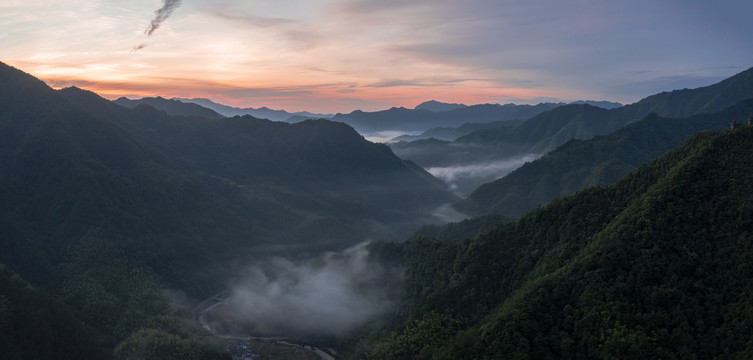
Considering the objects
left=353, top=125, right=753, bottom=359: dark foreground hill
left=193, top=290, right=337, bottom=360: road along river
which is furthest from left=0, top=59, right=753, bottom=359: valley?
left=193, top=290, right=337, bottom=360: road along river

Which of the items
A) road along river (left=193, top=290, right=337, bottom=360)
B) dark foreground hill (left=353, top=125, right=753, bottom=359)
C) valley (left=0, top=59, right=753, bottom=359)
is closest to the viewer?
dark foreground hill (left=353, top=125, right=753, bottom=359)

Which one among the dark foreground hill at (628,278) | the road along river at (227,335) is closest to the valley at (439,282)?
the dark foreground hill at (628,278)

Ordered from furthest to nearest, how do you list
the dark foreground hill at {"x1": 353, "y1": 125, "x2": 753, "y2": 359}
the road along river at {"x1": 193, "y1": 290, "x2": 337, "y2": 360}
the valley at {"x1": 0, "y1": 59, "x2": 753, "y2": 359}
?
1. the road along river at {"x1": 193, "y1": 290, "x2": 337, "y2": 360}
2. the valley at {"x1": 0, "y1": 59, "x2": 753, "y2": 359}
3. the dark foreground hill at {"x1": 353, "y1": 125, "x2": 753, "y2": 359}

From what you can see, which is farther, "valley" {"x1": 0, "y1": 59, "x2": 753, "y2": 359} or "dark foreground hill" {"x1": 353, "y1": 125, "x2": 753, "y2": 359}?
"valley" {"x1": 0, "y1": 59, "x2": 753, "y2": 359}

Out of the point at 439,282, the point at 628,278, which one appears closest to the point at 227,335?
the point at 439,282

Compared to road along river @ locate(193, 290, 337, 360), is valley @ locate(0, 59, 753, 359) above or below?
above

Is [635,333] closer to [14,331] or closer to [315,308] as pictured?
[315,308]

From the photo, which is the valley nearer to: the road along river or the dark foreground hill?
the dark foreground hill

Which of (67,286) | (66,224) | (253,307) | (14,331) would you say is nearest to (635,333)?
(14,331)
